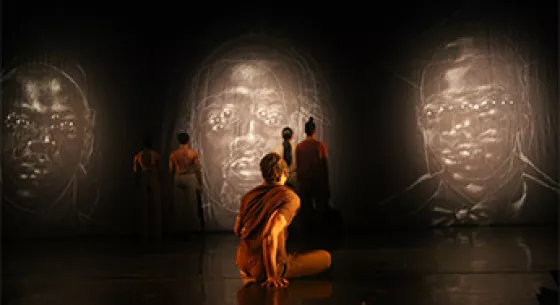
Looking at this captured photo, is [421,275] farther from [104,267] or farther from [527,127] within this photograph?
[527,127]

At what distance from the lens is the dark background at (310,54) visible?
9.61m

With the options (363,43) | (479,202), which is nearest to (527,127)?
(479,202)

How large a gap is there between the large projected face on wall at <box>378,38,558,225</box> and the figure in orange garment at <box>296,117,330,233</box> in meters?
1.65

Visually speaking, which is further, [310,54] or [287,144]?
[310,54]

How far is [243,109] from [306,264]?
4984mm

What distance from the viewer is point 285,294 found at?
4.61 meters

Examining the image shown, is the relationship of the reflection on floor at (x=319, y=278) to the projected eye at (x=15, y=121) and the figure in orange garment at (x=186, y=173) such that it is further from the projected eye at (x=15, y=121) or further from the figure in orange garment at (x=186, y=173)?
the projected eye at (x=15, y=121)

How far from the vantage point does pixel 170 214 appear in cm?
975

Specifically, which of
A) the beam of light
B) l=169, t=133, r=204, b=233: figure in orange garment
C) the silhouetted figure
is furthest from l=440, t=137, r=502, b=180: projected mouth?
the beam of light

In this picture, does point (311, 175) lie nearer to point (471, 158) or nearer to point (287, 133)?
point (287, 133)

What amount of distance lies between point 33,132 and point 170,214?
7.89 ft

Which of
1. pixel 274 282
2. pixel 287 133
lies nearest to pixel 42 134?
pixel 287 133

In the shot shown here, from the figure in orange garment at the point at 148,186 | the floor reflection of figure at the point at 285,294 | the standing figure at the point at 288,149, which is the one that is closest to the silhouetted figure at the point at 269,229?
the floor reflection of figure at the point at 285,294

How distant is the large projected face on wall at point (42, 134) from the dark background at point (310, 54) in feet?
0.85
